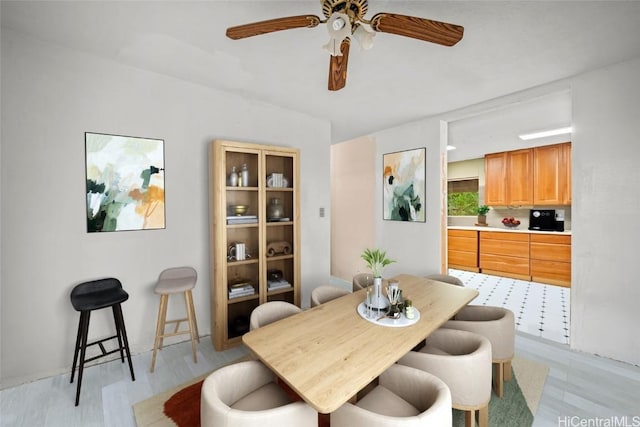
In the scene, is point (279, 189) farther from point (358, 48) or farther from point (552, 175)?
point (552, 175)

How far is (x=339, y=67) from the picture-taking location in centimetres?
167

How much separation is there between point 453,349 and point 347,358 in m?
0.83

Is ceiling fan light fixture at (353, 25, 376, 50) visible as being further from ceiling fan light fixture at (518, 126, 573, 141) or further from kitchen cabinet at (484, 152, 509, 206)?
kitchen cabinet at (484, 152, 509, 206)

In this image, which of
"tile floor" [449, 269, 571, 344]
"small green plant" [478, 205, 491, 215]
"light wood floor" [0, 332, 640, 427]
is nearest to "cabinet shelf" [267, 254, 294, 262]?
"light wood floor" [0, 332, 640, 427]

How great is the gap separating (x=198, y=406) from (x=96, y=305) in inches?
41.3

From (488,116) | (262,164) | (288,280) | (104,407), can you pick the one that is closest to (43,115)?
(262,164)

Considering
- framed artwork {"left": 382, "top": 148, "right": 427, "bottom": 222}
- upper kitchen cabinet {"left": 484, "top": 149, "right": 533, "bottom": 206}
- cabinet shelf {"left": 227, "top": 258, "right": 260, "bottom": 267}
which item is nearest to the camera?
cabinet shelf {"left": 227, "top": 258, "right": 260, "bottom": 267}

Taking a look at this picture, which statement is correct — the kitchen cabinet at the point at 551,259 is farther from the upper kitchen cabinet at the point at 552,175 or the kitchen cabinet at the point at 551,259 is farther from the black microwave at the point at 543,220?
the upper kitchen cabinet at the point at 552,175

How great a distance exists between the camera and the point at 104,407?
5.99 ft

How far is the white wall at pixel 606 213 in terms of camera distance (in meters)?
2.28

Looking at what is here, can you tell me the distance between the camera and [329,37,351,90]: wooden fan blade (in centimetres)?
152

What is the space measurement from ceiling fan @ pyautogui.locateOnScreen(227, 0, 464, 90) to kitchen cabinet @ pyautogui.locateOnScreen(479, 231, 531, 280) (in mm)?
5024

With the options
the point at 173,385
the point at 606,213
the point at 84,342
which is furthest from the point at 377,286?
the point at 606,213

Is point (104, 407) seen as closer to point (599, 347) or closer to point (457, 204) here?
point (599, 347)
